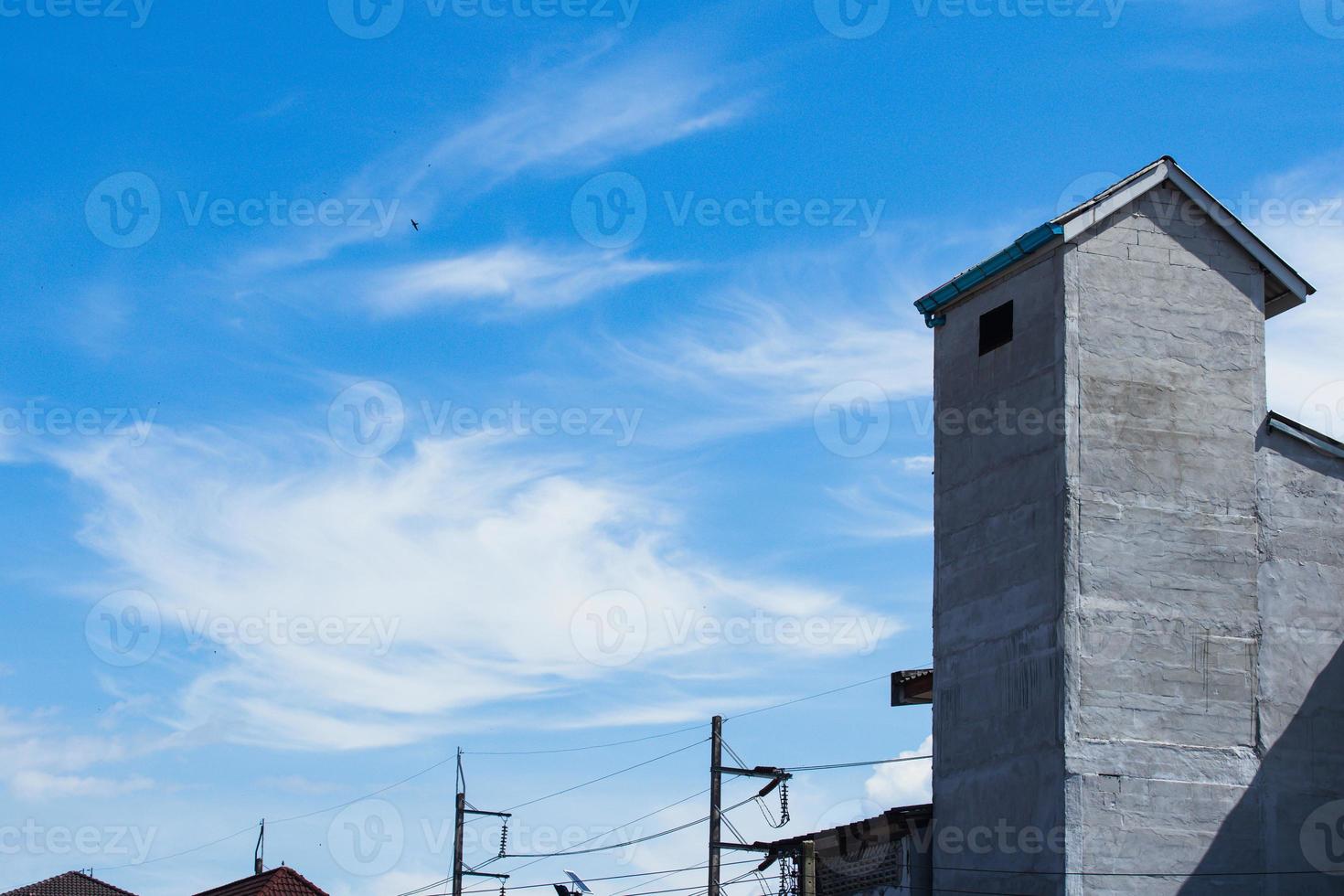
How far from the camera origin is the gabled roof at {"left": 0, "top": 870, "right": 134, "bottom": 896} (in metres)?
56.0

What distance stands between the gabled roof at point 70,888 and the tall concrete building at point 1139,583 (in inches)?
1346

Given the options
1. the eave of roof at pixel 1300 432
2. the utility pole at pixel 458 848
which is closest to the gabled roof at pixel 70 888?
the utility pole at pixel 458 848

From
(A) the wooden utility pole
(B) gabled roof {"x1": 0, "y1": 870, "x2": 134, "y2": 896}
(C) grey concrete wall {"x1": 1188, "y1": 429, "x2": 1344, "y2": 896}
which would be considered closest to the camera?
(C) grey concrete wall {"x1": 1188, "y1": 429, "x2": 1344, "y2": 896}

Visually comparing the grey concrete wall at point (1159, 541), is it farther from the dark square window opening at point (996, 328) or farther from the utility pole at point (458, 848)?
the utility pole at point (458, 848)

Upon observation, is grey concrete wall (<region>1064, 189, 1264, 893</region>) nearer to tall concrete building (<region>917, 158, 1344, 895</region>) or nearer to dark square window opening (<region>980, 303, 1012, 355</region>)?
tall concrete building (<region>917, 158, 1344, 895</region>)

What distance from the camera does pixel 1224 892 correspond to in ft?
102

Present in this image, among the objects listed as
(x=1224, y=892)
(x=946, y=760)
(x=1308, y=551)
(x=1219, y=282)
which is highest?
(x=1219, y=282)

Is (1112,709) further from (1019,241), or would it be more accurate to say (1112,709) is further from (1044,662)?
(1019,241)

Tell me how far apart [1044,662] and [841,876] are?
25.5ft

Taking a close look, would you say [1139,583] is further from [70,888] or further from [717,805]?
[70,888]

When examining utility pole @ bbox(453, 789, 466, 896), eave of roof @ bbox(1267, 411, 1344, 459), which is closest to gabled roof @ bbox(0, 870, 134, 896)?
utility pole @ bbox(453, 789, 466, 896)

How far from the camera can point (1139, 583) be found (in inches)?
1265

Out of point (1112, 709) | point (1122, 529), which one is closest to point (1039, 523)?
point (1122, 529)

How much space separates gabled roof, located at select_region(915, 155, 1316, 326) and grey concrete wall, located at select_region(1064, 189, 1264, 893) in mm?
295
